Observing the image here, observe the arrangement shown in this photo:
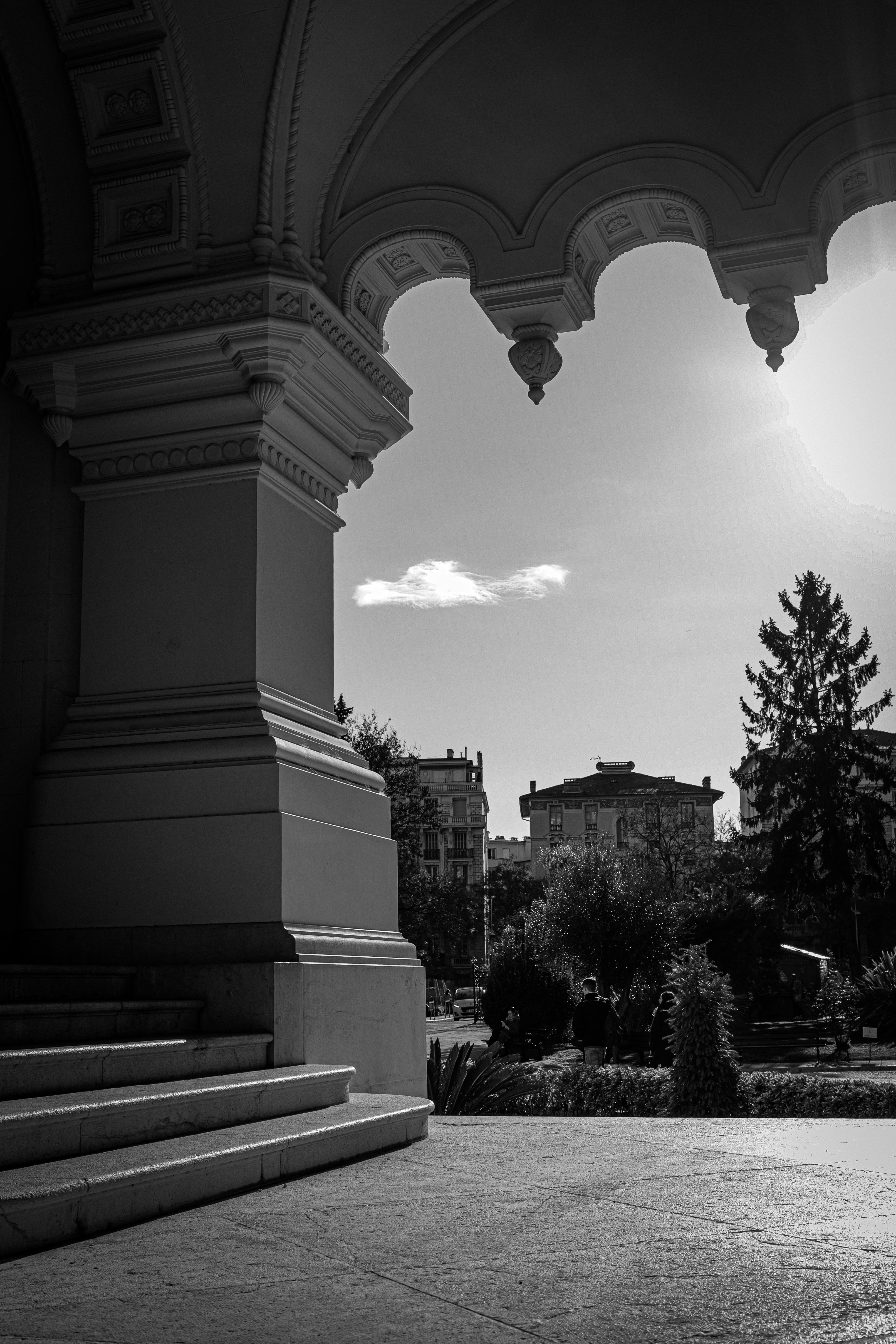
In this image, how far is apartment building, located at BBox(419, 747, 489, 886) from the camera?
105m

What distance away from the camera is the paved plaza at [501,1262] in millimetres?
1940

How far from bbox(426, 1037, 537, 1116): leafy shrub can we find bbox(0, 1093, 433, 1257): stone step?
Answer: 356cm

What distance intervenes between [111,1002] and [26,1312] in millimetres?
2084

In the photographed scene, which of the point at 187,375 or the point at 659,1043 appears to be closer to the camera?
the point at 187,375

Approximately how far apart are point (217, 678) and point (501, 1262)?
336cm

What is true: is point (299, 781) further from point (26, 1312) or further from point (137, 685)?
point (26, 1312)

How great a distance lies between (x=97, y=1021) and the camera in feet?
13.2

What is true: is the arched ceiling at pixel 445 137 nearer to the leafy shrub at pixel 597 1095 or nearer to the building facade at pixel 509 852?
the leafy shrub at pixel 597 1095

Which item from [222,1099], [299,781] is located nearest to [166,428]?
[299,781]

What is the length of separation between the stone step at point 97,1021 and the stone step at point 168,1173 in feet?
2.27

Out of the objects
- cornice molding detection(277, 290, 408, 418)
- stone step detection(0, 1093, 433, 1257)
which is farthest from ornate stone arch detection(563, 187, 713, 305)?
stone step detection(0, 1093, 433, 1257)

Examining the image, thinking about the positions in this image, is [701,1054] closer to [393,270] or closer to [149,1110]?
[393,270]

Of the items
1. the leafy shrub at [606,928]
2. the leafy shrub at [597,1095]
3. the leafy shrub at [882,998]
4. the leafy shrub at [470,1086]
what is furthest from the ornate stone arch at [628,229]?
the leafy shrub at [606,928]

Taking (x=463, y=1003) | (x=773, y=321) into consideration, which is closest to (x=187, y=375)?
(x=773, y=321)
